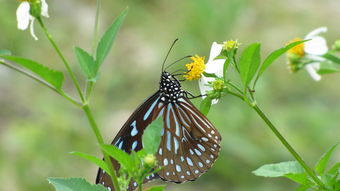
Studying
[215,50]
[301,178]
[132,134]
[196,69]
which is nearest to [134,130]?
[132,134]

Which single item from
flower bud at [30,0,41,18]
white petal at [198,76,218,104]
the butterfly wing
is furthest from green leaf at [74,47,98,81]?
the butterfly wing

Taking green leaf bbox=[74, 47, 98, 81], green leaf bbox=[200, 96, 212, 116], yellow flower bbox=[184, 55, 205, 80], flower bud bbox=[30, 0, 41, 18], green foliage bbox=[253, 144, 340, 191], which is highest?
flower bud bbox=[30, 0, 41, 18]

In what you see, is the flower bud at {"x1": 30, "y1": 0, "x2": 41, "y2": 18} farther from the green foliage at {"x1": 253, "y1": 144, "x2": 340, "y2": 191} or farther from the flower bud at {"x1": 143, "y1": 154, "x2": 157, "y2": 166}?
the green foliage at {"x1": 253, "y1": 144, "x2": 340, "y2": 191}

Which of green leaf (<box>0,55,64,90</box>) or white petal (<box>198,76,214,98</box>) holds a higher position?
green leaf (<box>0,55,64,90</box>)

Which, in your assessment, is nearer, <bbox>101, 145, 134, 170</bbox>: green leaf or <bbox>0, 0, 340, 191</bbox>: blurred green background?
<bbox>101, 145, 134, 170</bbox>: green leaf

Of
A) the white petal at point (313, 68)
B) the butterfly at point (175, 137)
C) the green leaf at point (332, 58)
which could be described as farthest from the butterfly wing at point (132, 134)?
the green leaf at point (332, 58)

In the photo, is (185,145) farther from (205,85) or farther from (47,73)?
(47,73)

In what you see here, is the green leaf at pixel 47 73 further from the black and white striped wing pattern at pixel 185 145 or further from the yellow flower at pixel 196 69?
the black and white striped wing pattern at pixel 185 145

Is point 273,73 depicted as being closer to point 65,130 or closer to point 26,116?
point 65,130
